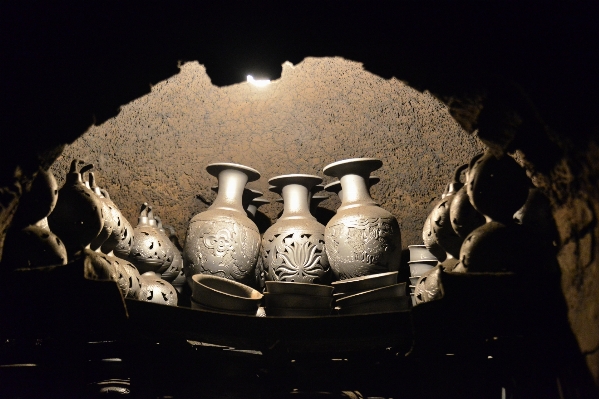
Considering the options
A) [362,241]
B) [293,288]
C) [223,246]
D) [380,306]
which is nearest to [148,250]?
[223,246]

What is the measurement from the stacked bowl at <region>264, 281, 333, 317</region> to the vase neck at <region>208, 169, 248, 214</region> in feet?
1.83

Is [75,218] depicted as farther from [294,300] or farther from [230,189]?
[230,189]

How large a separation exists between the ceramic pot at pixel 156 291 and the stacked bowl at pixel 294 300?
0.44 metres

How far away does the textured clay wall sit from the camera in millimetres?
2443

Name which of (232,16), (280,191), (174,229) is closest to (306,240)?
(280,191)

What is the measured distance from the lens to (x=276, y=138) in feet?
8.73

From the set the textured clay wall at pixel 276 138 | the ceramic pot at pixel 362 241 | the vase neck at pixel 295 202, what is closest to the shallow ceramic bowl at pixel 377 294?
the ceramic pot at pixel 362 241

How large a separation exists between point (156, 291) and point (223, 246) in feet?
0.92

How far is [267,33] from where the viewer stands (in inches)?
41.1

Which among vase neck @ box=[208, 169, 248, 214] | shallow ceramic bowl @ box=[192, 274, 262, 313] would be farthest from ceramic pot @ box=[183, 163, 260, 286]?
shallow ceramic bowl @ box=[192, 274, 262, 313]

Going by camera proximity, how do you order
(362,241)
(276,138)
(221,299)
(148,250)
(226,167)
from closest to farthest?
(221,299) < (362,241) < (148,250) < (226,167) < (276,138)

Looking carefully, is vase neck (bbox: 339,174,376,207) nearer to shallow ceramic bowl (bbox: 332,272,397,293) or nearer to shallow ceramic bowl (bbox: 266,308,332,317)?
shallow ceramic bowl (bbox: 332,272,397,293)

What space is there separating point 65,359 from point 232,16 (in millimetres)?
892

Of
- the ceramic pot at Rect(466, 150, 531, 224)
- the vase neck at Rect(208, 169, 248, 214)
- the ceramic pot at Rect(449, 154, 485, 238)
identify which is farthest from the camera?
the vase neck at Rect(208, 169, 248, 214)
